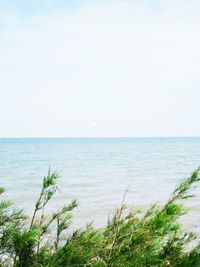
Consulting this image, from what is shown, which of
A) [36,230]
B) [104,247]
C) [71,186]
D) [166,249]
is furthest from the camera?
[71,186]

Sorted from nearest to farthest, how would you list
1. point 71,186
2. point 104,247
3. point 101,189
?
point 104,247 < point 101,189 < point 71,186

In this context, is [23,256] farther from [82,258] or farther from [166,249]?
[166,249]

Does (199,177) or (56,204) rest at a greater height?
(199,177)

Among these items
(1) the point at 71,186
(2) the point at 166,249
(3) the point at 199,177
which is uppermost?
(3) the point at 199,177

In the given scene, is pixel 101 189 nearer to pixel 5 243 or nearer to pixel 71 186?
pixel 71 186

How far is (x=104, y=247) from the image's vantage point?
287cm

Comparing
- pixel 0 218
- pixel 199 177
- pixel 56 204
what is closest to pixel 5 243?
pixel 0 218

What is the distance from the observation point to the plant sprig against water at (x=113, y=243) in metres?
2.73

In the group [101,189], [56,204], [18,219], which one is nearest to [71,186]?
[101,189]

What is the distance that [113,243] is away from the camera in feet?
8.50

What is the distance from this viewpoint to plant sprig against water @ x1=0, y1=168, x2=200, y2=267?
2729 mm

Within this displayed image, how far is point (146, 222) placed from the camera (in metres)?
2.99

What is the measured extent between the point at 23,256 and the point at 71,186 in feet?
77.1

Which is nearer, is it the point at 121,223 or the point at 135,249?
the point at 135,249
